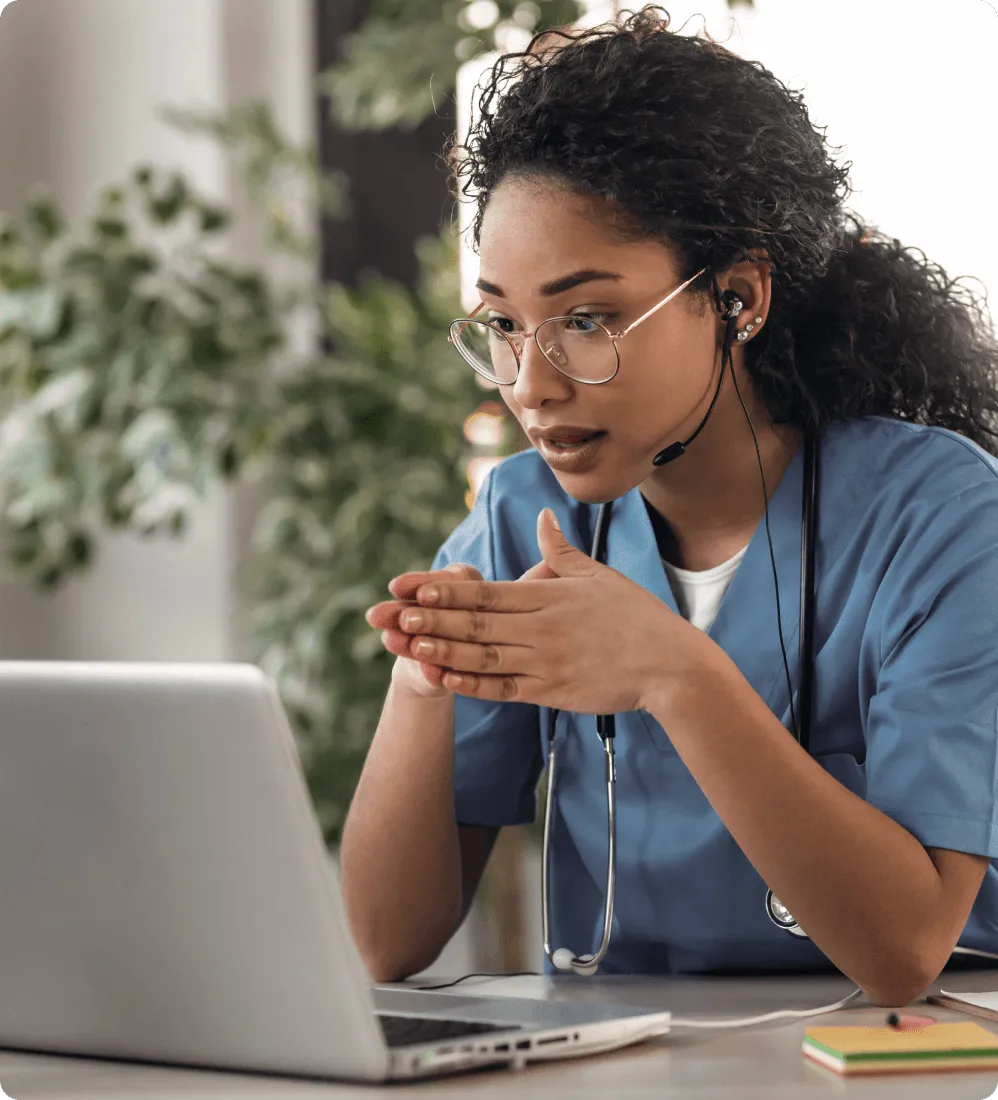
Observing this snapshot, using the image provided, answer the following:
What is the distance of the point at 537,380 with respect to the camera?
3.53 ft

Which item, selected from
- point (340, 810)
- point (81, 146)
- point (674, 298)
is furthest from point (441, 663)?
point (81, 146)

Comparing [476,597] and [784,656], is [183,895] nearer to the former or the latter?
[476,597]

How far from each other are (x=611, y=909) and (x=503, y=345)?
1.43ft

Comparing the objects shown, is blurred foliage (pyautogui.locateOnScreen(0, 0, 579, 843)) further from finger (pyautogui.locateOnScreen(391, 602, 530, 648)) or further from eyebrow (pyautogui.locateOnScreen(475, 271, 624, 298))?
finger (pyautogui.locateOnScreen(391, 602, 530, 648))

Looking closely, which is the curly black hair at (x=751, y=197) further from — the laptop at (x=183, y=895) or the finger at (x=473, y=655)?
the laptop at (x=183, y=895)

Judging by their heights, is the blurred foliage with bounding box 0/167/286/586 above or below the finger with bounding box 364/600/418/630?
above

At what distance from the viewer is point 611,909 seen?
3.70 ft

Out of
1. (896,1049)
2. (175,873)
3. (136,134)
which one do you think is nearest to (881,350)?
(896,1049)

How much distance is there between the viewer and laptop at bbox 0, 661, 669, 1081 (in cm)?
67

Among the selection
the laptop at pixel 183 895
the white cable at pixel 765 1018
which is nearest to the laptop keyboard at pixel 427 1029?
the laptop at pixel 183 895

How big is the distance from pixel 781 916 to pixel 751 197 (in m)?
0.54

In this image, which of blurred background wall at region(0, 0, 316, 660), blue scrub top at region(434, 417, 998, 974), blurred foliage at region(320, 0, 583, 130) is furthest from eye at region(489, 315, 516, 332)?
blurred background wall at region(0, 0, 316, 660)

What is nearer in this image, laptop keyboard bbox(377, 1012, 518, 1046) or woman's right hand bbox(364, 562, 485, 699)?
laptop keyboard bbox(377, 1012, 518, 1046)

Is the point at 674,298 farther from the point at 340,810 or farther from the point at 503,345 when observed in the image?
the point at 340,810
